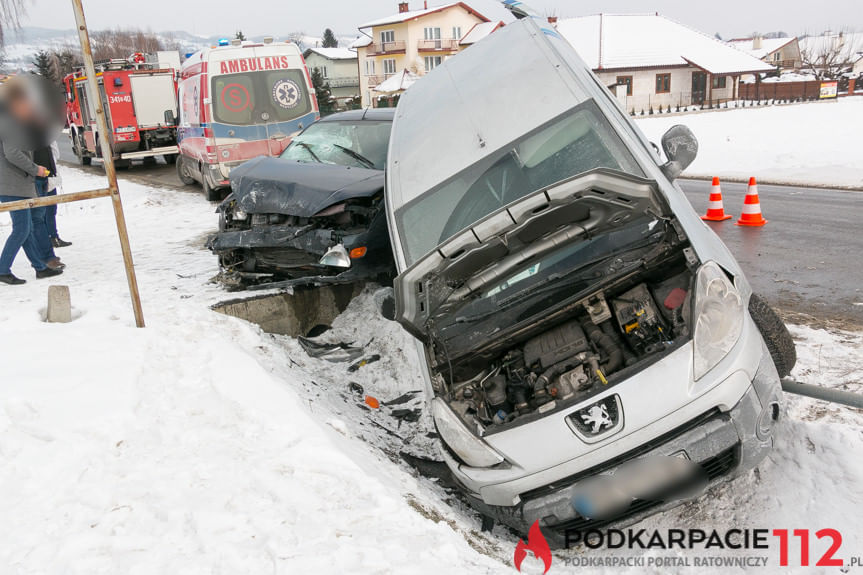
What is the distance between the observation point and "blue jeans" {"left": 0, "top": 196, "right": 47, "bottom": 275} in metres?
6.02

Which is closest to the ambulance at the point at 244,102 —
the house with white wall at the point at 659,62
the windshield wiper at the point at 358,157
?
→ the windshield wiper at the point at 358,157

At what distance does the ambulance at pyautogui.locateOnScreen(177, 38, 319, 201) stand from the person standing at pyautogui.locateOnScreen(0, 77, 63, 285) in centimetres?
439

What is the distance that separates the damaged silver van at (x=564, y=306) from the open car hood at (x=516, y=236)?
0.03 feet

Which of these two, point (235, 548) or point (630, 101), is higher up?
point (235, 548)

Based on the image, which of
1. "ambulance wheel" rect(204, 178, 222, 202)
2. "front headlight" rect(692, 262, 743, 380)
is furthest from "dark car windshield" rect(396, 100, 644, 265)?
"ambulance wheel" rect(204, 178, 222, 202)

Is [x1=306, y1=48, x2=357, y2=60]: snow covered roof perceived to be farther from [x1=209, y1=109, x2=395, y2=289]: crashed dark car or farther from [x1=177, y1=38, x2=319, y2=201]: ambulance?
[x1=209, y1=109, x2=395, y2=289]: crashed dark car

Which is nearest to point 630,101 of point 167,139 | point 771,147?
point 771,147

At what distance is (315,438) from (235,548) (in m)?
0.91

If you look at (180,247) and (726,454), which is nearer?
(726,454)

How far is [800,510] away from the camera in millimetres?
3150

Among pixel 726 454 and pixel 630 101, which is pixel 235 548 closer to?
pixel 726 454

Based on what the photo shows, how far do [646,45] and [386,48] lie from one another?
845 inches

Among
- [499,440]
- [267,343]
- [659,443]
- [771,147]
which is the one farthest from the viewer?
[771,147]

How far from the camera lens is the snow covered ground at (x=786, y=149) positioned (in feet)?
42.9
